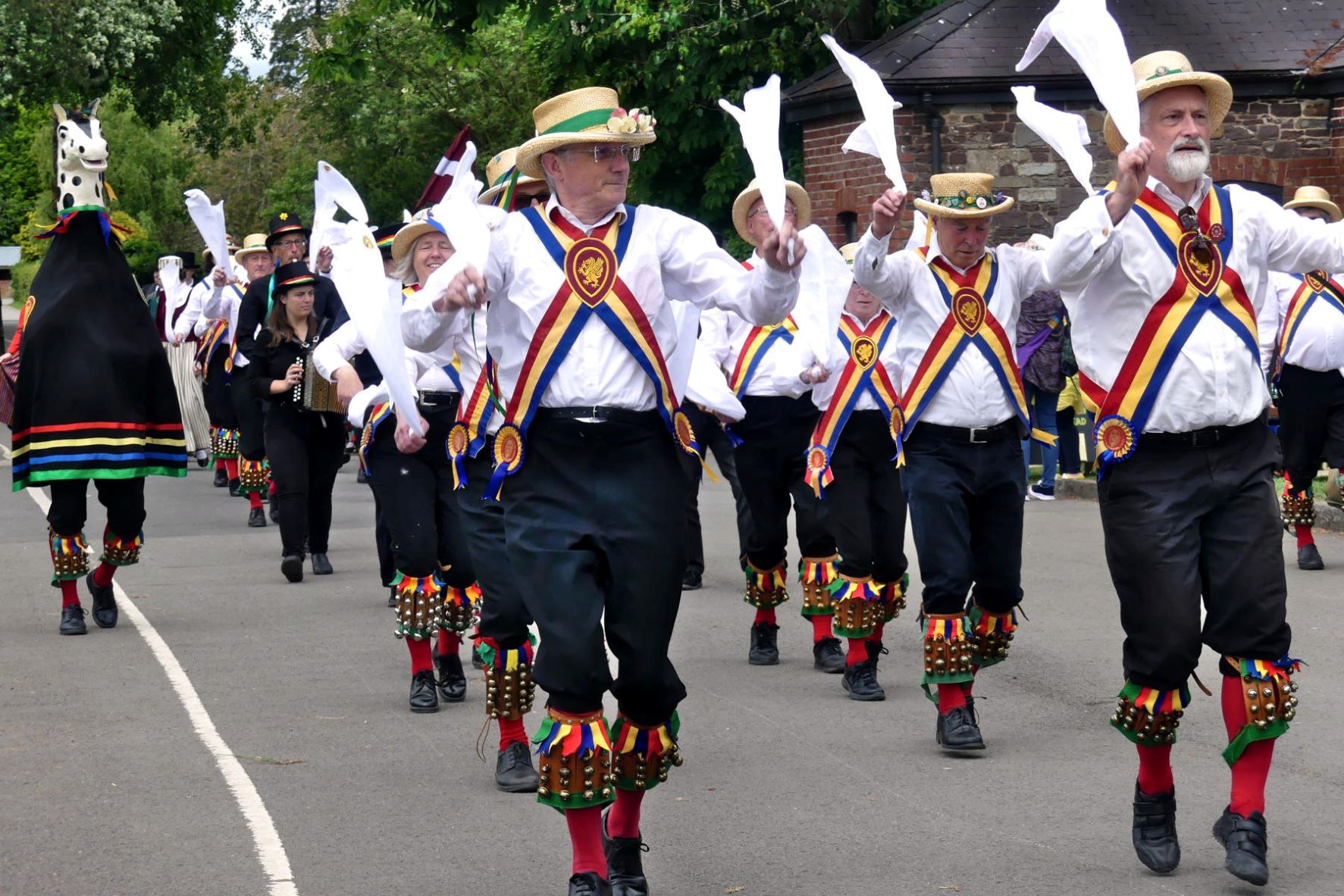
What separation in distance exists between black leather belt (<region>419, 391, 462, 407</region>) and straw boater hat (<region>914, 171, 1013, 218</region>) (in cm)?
200

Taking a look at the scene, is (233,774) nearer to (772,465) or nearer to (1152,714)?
(772,465)

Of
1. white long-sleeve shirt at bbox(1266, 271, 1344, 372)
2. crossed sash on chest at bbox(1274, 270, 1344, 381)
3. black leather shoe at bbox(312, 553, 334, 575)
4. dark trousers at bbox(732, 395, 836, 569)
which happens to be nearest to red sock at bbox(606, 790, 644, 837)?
dark trousers at bbox(732, 395, 836, 569)

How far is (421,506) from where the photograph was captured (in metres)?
8.07

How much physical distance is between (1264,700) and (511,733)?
2.70 m

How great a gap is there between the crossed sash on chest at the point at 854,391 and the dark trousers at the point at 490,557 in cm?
219

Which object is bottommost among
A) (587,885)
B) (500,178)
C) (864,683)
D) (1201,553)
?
(864,683)

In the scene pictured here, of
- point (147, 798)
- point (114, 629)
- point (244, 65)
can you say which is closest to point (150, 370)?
point (114, 629)

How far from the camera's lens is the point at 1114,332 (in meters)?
5.59

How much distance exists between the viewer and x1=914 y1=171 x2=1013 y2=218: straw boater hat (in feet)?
23.8

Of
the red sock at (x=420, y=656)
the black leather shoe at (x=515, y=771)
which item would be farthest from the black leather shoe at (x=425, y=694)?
the black leather shoe at (x=515, y=771)

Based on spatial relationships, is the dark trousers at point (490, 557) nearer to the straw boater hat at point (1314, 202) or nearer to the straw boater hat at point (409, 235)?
the straw boater hat at point (409, 235)

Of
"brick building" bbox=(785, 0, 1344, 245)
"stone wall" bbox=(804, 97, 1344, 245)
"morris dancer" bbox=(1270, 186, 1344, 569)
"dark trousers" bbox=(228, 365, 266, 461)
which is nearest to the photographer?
"morris dancer" bbox=(1270, 186, 1344, 569)

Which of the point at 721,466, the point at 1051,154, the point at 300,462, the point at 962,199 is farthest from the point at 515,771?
the point at 1051,154

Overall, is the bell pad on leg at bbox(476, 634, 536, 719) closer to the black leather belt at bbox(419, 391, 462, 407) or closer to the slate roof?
the black leather belt at bbox(419, 391, 462, 407)
